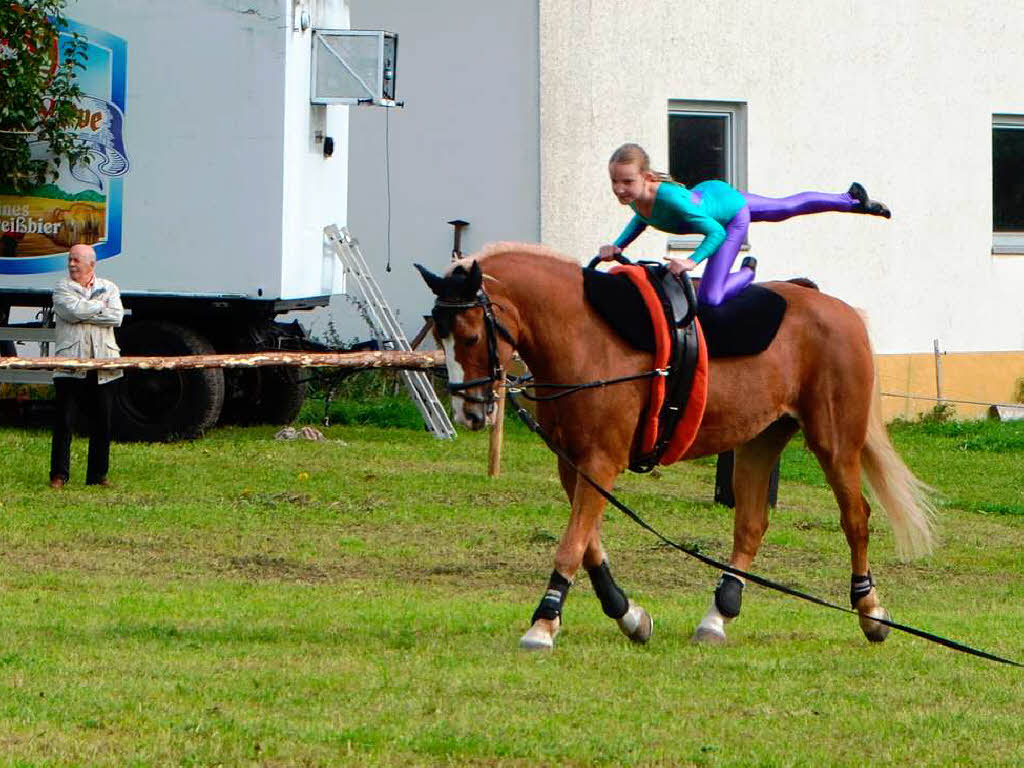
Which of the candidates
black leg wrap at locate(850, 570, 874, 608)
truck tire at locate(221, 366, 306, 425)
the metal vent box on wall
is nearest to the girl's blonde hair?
black leg wrap at locate(850, 570, 874, 608)

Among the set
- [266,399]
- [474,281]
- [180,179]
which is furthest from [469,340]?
[266,399]

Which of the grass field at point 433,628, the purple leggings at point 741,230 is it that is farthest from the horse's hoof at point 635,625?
the purple leggings at point 741,230

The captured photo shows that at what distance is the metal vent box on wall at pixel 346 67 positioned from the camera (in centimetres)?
1666

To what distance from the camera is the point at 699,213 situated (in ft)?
27.5

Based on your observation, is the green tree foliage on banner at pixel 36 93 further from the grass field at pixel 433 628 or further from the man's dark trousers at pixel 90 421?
the man's dark trousers at pixel 90 421

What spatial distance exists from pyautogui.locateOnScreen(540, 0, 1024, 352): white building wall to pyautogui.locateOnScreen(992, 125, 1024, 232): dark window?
0.48m

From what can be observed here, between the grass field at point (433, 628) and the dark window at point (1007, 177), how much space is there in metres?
6.67

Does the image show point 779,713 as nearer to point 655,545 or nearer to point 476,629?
point 476,629

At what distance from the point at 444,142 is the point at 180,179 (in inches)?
179

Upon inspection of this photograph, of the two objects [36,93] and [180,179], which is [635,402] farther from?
[36,93]

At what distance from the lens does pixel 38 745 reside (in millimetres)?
5762

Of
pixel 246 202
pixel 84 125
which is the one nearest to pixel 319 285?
pixel 246 202

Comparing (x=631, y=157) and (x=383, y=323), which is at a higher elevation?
(x=631, y=157)

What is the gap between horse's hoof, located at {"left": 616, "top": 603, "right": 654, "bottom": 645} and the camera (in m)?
8.11
